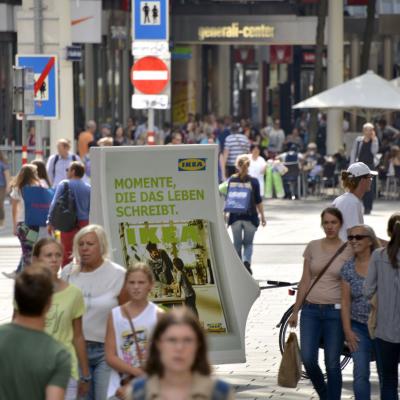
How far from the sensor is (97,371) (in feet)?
29.2

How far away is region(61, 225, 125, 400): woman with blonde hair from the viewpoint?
29.2ft

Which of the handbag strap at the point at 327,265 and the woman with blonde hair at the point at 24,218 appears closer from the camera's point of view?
the handbag strap at the point at 327,265

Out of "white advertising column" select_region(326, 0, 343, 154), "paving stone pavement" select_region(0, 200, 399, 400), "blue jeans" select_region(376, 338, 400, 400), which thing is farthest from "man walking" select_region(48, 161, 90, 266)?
"white advertising column" select_region(326, 0, 343, 154)

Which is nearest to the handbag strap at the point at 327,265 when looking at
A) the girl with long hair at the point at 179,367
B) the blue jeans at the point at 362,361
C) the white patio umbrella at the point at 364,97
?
the blue jeans at the point at 362,361

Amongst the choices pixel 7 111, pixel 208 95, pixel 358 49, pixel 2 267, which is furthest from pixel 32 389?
pixel 208 95

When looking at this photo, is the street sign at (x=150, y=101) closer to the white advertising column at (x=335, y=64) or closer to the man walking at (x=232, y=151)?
the man walking at (x=232, y=151)

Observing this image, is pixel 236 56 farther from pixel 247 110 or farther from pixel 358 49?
pixel 358 49

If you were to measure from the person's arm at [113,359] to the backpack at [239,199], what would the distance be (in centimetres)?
1085

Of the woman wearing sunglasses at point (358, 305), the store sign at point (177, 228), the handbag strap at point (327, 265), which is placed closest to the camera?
the woman wearing sunglasses at point (358, 305)

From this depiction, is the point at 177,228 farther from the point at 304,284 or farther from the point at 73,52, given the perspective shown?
the point at 73,52

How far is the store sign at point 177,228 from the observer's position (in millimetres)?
11453

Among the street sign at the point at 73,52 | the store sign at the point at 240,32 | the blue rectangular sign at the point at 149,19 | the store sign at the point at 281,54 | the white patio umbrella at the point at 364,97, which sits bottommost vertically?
the white patio umbrella at the point at 364,97

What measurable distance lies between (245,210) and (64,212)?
2.63m

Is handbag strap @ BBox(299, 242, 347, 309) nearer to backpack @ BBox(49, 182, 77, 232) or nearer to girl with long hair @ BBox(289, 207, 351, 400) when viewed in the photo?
girl with long hair @ BBox(289, 207, 351, 400)
